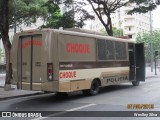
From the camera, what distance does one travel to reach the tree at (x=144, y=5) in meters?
27.8

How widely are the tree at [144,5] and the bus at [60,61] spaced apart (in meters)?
11.2

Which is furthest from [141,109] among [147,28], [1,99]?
[147,28]

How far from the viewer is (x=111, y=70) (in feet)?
59.9

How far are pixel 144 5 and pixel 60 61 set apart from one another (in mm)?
16656

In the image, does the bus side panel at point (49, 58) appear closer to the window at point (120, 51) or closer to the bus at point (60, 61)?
the bus at point (60, 61)

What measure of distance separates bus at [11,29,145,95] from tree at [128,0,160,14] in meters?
11.2

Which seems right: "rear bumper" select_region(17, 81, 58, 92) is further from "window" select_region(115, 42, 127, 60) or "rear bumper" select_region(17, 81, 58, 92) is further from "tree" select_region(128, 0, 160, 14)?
"tree" select_region(128, 0, 160, 14)

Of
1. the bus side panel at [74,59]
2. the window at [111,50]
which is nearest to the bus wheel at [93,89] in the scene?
the bus side panel at [74,59]

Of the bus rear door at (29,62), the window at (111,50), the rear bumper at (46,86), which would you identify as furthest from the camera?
the window at (111,50)

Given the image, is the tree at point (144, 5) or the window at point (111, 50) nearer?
the window at point (111, 50)

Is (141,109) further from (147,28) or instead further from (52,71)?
(147,28)

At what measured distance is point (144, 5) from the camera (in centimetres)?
2867

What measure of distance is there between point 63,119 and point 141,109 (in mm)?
3082

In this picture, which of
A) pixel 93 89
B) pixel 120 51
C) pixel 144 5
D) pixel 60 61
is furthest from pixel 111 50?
pixel 144 5
